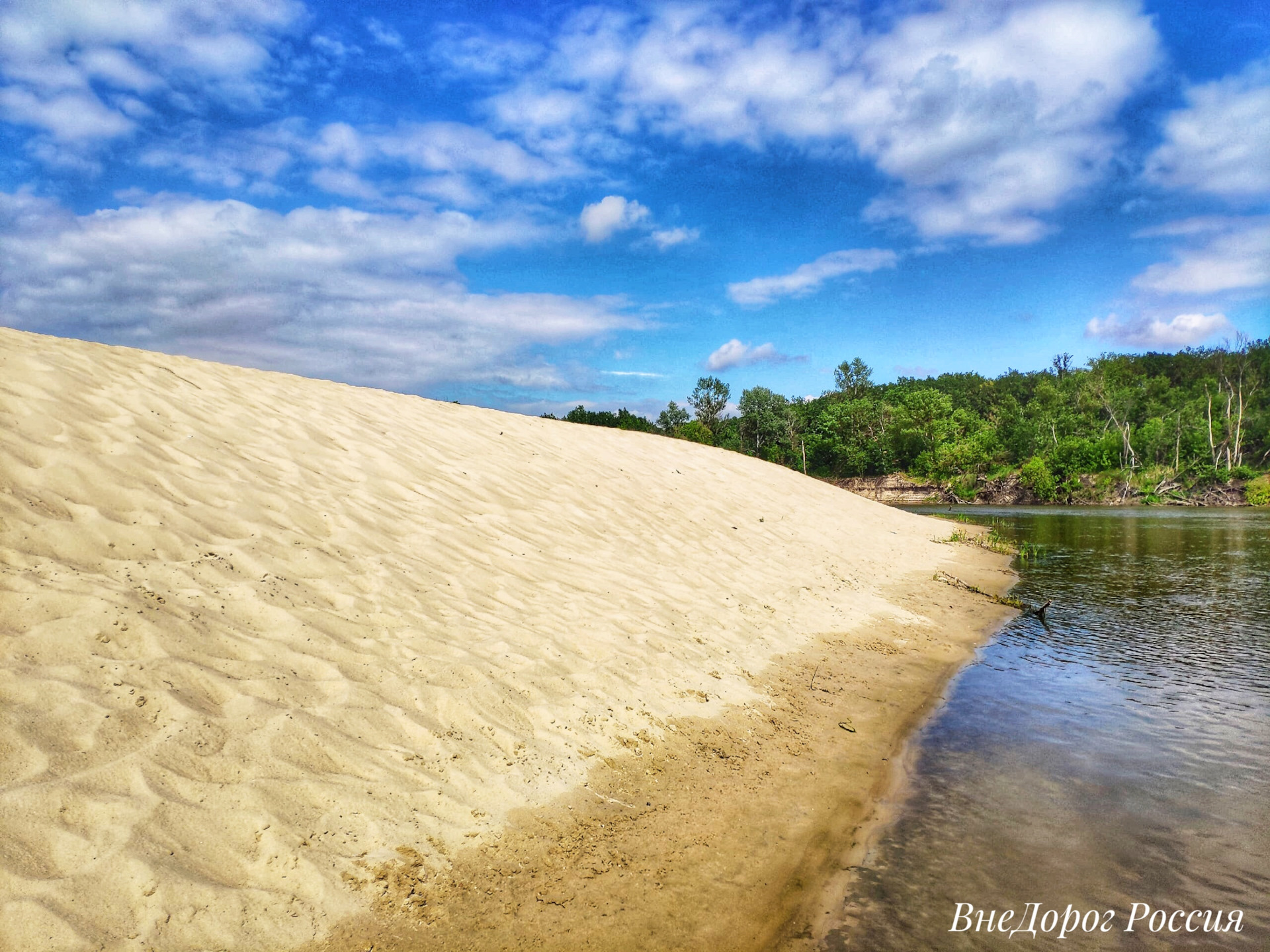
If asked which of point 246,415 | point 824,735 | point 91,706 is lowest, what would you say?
point 824,735

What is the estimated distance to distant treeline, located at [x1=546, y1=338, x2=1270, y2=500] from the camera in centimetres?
5519

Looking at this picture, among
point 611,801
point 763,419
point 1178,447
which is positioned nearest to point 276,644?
point 611,801

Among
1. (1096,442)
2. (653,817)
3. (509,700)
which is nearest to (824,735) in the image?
(653,817)

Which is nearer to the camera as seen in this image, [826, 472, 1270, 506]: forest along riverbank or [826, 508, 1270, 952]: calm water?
[826, 508, 1270, 952]: calm water

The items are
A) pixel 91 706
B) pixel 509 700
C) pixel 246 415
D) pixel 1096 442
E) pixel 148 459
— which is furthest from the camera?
pixel 1096 442

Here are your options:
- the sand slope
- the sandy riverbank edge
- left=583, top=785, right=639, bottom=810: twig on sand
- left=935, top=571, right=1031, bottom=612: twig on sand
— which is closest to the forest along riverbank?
left=935, top=571, right=1031, bottom=612: twig on sand

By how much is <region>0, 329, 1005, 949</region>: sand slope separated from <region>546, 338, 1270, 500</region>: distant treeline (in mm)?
23684

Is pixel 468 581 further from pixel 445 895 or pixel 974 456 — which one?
pixel 974 456

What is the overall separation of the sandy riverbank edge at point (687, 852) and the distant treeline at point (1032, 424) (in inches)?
1064

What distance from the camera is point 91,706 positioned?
11.5 ft

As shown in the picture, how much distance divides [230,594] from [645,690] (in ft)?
11.5

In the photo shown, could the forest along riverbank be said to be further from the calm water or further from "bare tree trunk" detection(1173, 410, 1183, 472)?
the calm water

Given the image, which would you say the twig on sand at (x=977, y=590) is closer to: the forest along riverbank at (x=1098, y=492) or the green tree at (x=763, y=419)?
the forest along riverbank at (x=1098, y=492)

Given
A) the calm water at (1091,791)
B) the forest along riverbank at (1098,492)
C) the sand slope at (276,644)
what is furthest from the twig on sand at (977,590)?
the forest along riverbank at (1098,492)
